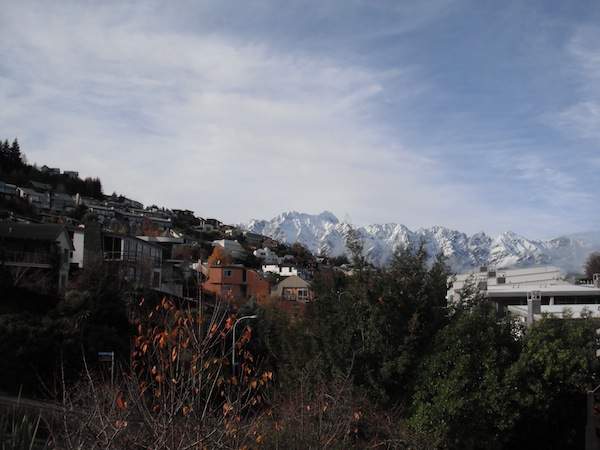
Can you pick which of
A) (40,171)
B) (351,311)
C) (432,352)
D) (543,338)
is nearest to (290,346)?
(351,311)

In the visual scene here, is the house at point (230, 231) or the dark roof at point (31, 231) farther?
the house at point (230, 231)

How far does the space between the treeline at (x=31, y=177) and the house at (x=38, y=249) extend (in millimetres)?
57936

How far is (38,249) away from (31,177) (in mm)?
73322

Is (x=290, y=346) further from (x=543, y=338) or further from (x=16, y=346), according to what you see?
(x=16, y=346)

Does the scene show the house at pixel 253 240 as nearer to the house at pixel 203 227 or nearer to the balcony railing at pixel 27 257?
the house at pixel 203 227

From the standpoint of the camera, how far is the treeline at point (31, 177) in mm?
96875

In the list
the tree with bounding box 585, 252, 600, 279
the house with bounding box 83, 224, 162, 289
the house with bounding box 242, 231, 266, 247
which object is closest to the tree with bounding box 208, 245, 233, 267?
the house with bounding box 83, 224, 162, 289

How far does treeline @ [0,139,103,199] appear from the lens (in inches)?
3814

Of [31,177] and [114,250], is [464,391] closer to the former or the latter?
[114,250]

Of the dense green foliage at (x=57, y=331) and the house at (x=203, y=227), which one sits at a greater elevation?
the house at (x=203, y=227)

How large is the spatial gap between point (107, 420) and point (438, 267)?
1255cm

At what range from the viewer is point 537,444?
18422 mm

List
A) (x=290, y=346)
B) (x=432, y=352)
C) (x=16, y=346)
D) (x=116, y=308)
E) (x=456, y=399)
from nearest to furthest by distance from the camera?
(x=456, y=399)
(x=432, y=352)
(x=290, y=346)
(x=16, y=346)
(x=116, y=308)

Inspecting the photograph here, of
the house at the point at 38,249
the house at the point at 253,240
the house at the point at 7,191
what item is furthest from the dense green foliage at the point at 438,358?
the house at the point at 253,240
